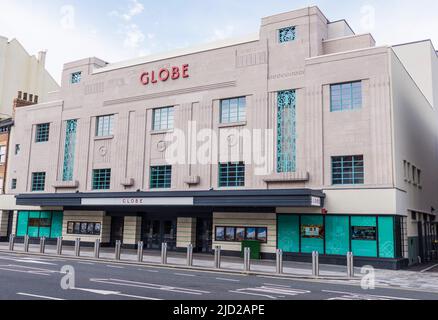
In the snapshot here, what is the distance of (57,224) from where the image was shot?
120 ft

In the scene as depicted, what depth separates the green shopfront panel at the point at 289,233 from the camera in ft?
85.7

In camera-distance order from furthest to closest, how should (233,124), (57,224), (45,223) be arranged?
(45,223)
(57,224)
(233,124)

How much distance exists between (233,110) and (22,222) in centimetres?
2182

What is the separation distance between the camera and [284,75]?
28.1 metres

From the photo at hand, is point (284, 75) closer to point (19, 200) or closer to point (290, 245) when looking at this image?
point (290, 245)

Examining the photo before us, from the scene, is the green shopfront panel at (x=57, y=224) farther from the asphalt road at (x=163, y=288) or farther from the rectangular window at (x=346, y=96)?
the rectangular window at (x=346, y=96)

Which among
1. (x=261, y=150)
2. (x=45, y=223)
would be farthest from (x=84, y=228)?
(x=261, y=150)

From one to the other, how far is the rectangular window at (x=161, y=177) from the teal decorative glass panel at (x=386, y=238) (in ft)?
46.9

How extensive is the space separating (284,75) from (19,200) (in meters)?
23.3

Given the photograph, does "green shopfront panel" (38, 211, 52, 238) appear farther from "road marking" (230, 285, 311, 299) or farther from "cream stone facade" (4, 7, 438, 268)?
"road marking" (230, 285, 311, 299)

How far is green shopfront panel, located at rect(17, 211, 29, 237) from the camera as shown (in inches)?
1516

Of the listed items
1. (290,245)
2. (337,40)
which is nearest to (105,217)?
(290,245)

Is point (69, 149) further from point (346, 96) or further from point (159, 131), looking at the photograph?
point (346, 96)

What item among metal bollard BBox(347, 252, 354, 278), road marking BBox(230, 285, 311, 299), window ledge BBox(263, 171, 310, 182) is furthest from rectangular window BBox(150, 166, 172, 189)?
road marking BBox(230, 285, 311, 299)
